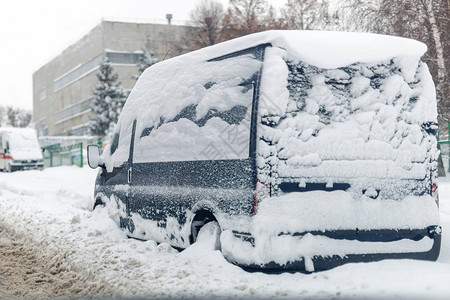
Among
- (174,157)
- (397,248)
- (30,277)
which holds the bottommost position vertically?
(30,277)

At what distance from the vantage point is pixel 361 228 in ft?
17.1

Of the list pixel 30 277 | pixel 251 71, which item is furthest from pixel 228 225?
pixel 30 277

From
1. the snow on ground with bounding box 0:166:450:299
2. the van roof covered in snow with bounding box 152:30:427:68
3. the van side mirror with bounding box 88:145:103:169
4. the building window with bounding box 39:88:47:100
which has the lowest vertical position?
the snow on ground with bounding box 0:166:450:299

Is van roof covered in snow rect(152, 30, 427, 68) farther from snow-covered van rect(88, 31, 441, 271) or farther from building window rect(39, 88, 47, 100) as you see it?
building window rect(39, 88, 47, 100)

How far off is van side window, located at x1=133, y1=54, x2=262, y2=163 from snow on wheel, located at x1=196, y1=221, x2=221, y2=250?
0.63 m

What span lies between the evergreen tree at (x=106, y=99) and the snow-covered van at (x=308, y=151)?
4615 cm

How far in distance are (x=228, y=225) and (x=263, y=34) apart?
65.5 inches

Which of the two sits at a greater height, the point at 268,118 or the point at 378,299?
the point at 268,118

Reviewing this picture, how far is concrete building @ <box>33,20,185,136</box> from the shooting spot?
61.2 metres

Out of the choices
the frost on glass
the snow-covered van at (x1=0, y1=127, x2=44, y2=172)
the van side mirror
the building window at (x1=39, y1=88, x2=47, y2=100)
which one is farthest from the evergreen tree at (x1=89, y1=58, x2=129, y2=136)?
the frost on glass

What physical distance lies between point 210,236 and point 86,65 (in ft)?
208

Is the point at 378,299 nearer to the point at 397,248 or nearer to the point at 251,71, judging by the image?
the point at 397,248

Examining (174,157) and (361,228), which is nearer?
(361,228)

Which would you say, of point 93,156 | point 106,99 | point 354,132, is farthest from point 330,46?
point 106,99
